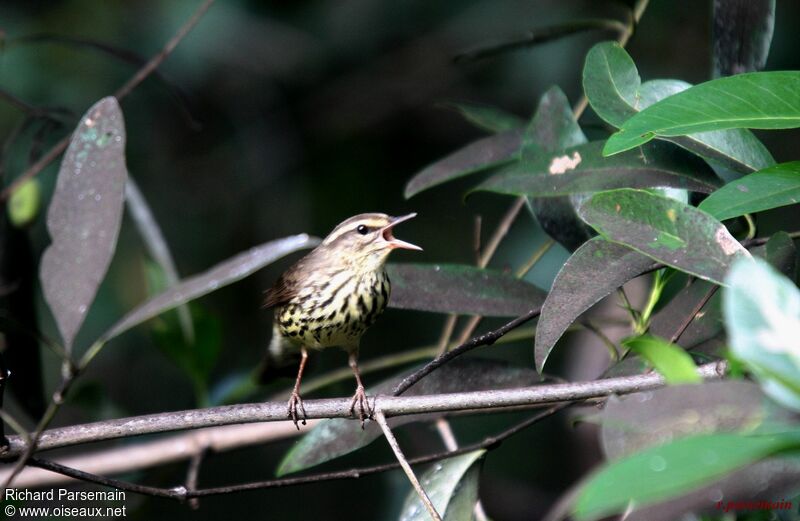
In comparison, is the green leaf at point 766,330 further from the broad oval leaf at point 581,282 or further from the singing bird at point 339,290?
the singing bird at point 339,290

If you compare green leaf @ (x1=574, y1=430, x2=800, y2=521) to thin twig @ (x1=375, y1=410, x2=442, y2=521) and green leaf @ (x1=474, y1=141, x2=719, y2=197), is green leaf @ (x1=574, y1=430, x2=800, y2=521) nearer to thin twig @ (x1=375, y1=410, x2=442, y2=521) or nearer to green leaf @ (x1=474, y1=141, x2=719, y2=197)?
thin twig @ (x1=375, y1=410, x2=442, y2=521)

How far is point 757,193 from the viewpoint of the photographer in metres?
1.76

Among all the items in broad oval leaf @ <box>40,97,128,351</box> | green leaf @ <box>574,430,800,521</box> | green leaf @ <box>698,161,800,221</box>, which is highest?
broad oval leaf @ <box>40,97,128,351</box>

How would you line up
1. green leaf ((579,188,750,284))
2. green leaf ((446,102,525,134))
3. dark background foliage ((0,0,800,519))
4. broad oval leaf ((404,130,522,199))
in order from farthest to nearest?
1. dark background foliage ((0,0,800,519))
2. green leaf ((446,102,525,134))
3. broad oval leaf ((404,130,522,199))
4. green leaf ((579,188,750,284))

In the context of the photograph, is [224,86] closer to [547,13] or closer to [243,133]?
[243,133]

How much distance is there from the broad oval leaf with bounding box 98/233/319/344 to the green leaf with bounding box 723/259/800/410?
755 mm

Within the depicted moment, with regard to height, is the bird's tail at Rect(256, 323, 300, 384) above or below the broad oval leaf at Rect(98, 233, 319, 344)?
below

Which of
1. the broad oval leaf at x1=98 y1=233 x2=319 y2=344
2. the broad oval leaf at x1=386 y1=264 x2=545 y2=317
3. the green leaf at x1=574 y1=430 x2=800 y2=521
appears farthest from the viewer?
the broad oval leaf at x1=386 y1=264 x2=545 y2=317

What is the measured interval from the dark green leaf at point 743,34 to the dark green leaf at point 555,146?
0.42 metres

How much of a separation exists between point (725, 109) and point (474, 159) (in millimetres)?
1098

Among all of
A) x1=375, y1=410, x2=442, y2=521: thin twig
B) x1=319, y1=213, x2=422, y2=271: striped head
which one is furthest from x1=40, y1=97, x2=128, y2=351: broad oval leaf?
x1=319, y1=213, x2=422, y2=271: striped head

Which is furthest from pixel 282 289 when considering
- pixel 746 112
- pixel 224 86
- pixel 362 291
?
pixel 224 86

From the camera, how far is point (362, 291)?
330 centimetres

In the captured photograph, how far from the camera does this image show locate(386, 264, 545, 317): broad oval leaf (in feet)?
7.98
